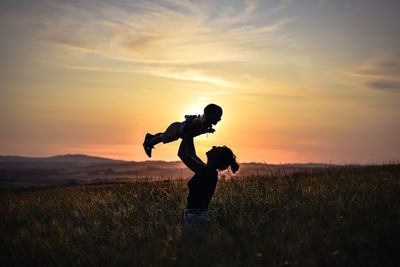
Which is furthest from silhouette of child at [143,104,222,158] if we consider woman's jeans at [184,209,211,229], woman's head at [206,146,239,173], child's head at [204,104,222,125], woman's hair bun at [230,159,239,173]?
woman's jeans at [184,209,211,229]

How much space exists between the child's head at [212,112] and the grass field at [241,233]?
181 centimetres

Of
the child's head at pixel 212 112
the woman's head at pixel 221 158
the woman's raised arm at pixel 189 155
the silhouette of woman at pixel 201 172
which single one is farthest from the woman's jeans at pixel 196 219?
the child's head at pixel 212 112

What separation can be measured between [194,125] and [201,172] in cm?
75

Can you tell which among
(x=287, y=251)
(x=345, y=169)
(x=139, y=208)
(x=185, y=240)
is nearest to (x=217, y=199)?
(x=139, y=208)

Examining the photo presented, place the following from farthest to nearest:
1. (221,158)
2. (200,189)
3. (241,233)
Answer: (241,233) < (200,189) < (221,158)

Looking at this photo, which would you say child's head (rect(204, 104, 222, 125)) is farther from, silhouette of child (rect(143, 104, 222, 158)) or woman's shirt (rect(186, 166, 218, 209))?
woman's shirt (rect(186, 166, 218, 209))

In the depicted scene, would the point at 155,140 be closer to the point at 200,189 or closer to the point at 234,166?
the point at 200,189

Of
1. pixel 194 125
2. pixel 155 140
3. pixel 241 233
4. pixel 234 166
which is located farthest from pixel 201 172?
pixel 241 233

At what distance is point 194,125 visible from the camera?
6020 mm

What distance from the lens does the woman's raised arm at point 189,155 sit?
5.95 metres

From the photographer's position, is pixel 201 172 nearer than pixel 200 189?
Yes

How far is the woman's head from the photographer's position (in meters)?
5.94

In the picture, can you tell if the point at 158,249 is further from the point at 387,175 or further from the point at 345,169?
the point at 345,169

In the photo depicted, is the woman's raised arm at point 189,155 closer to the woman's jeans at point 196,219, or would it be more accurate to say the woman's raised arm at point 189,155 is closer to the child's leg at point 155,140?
the child's leg at point 155,140
